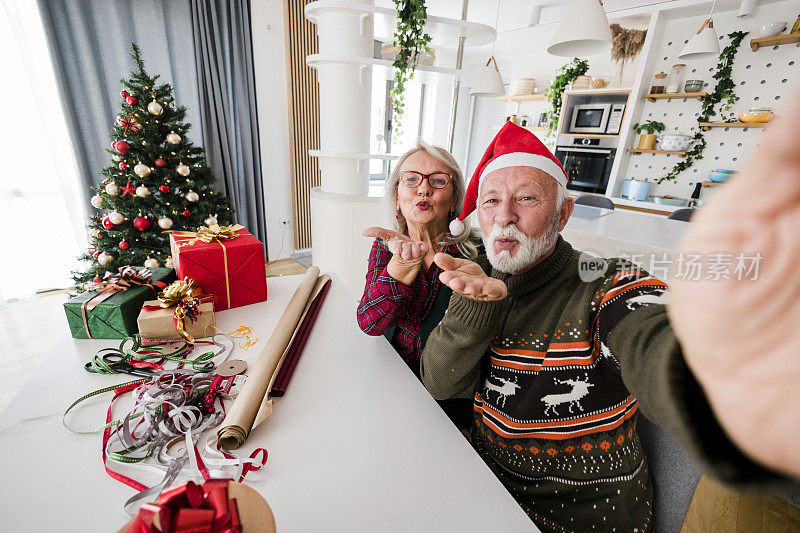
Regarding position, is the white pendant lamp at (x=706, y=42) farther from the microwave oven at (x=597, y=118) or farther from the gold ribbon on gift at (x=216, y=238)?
the gold ribbon on gift at (x=216, y=238)

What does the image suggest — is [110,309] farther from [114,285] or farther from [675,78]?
[675,78]

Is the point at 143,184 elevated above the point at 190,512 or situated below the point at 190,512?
above

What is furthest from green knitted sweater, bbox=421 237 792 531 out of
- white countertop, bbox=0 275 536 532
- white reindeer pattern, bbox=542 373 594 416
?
white countertop, bbox=0 275 536 532

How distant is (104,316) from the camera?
37.0 inches

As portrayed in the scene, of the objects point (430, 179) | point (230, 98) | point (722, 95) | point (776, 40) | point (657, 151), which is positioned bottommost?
point (430, 179)

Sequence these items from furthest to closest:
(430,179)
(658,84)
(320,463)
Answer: (658,84)
(430,179)
(320,463)

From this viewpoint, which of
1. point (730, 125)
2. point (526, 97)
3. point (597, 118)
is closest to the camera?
point (730, 125)

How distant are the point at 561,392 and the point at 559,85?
5.05m

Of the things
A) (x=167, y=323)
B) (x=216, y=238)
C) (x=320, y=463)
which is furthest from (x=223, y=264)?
(x=320, y=463)

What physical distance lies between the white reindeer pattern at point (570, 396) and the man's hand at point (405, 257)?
476 millimetres

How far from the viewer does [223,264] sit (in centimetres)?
116

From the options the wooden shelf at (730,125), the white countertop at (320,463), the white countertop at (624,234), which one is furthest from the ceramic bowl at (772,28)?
the white countertop at (320,463)

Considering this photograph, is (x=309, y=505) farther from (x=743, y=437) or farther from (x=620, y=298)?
(x=620, y=298)

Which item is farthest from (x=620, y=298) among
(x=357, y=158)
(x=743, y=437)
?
(x=357, y=158)
